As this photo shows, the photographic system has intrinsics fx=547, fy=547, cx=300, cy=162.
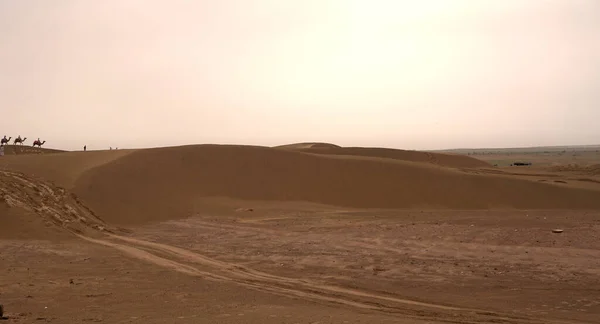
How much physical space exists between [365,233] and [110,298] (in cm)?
766

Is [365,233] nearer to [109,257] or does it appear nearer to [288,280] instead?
[288,280]

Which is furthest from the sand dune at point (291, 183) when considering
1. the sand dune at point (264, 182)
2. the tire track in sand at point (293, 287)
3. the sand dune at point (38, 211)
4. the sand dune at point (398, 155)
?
the sand dune at point (398, 155)

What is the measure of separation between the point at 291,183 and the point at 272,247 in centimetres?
1267

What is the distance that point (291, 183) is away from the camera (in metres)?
25.9

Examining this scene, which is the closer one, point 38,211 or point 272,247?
point 272,247

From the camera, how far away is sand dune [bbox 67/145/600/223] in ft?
73.4

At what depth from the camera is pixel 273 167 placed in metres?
27.5

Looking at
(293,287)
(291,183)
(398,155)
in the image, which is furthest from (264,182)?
(398,155)

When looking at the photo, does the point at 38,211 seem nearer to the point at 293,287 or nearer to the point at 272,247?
the point at 272,247

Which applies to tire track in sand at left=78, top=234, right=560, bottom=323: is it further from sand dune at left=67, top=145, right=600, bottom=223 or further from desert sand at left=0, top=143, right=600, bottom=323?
sand dune at left=67, top=145, right=600, bottom=223

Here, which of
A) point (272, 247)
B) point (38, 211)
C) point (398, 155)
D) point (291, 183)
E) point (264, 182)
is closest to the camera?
point (272, 247)

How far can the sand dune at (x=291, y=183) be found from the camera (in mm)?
22359

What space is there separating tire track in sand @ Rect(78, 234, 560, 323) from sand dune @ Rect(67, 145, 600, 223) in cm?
741

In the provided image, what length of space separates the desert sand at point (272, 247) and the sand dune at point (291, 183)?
12cm
